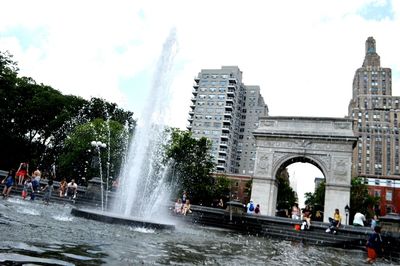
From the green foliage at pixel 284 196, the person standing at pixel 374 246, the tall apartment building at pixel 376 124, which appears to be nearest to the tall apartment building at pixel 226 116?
the green foliage at pixel 284 196

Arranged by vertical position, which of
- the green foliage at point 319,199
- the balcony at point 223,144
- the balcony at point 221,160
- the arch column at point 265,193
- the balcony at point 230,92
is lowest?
the arch column at point 265,193

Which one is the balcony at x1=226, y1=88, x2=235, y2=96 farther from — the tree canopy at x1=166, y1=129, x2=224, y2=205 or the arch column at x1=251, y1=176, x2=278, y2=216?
the arch column at x1=251, y1=176, x2=278, y2=216

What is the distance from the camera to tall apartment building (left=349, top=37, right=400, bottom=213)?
92062 millimetres

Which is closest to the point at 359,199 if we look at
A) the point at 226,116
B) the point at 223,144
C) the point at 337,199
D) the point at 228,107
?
the point at 337,199

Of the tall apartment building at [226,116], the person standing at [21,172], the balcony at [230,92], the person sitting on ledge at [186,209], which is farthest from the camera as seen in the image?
the balcony at [230,92]

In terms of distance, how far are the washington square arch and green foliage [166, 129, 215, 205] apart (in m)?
11.7

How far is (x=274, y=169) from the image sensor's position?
98.3 ft

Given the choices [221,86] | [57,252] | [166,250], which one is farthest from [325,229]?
[221,86]

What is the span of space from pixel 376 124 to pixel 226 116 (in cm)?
4490

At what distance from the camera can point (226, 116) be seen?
80438mm

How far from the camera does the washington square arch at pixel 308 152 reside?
28.2 m

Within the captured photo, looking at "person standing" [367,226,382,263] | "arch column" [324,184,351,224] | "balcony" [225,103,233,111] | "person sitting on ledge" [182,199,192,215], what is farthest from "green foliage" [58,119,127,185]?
"balcony" [225,103,233,111]

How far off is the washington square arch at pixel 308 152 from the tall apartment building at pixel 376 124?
215 ft

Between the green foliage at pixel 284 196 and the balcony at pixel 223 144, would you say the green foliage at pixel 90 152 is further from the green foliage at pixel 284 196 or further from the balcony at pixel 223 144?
the balcony at pixel 223 144
